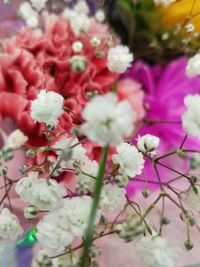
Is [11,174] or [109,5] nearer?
[11,174]

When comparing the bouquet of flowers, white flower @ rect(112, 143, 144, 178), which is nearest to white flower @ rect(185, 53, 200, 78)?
the bouquet of flowers

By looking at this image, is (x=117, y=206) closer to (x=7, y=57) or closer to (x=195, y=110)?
(x=195, y=110)

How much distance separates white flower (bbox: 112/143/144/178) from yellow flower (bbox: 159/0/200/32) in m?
0.24

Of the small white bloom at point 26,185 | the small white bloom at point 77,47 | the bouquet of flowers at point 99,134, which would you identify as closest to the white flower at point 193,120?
the bouquet of flowers at point 99,134

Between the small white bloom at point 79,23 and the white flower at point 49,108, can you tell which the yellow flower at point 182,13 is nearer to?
the small white bloom at point 79,23

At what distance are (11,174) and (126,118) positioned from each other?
0.89ft

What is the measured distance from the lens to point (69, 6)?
61 cm

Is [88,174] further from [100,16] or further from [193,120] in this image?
[100,16]

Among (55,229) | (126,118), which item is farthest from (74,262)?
(126,118)

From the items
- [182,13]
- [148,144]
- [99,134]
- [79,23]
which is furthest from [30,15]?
[99,134]

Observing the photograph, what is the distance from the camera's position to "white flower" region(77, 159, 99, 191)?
0.31 metres

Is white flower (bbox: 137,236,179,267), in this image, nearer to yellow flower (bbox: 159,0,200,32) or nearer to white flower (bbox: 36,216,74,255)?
white flower (bbox: 36,216,74,255)

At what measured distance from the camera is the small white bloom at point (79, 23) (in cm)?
51

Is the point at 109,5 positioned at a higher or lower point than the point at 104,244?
higher
